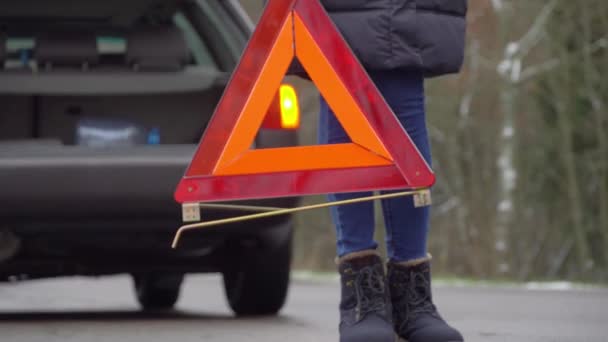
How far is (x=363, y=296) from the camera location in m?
3.85

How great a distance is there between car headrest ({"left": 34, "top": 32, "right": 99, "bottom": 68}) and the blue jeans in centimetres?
205

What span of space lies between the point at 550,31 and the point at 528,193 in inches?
94.7

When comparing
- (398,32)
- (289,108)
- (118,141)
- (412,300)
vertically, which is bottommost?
(412,300)

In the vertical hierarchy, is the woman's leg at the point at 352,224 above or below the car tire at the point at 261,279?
above

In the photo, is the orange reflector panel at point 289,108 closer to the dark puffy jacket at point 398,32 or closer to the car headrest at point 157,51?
the car headrest at point 157,51

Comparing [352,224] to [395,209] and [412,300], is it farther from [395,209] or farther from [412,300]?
[412,300]

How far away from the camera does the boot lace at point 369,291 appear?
12.6ft

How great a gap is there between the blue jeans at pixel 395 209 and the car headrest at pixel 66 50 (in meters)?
2.05

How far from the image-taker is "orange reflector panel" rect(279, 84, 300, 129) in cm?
533

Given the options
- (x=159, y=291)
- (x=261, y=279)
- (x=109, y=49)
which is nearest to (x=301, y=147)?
(x=261, y=279)

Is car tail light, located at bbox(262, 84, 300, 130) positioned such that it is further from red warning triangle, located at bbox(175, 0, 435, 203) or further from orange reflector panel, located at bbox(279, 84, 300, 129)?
red warning triangle, located at bbox(175, 0, 435, 203)

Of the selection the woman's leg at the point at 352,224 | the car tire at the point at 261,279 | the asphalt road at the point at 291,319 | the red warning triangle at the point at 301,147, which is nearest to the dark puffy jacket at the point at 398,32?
the red warning triangle at the point at 301,147

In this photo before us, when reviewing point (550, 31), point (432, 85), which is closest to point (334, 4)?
point (550, 31)

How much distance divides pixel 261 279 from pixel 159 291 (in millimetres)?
1726
